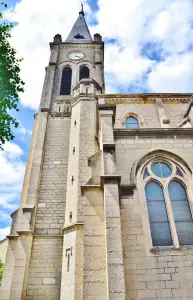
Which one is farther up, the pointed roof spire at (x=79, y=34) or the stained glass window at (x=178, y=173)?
the pointed roof spire at (x=79, y=34)

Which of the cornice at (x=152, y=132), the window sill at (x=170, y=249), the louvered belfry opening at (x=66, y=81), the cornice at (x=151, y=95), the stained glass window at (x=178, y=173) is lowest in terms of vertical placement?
the window sill at (x=170, y=249)

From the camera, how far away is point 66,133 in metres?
16.0

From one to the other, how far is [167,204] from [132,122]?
1002 cm

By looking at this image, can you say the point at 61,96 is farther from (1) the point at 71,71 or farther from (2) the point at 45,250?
(2) the point at 45,250

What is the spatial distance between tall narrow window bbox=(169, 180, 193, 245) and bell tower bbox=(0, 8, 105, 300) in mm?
2605

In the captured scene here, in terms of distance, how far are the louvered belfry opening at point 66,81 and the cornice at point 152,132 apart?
44.9ft

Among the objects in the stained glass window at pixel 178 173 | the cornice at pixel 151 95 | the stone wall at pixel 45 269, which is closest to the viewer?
the stained glass window at pixel 178 173

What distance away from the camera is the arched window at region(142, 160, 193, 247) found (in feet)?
19.0

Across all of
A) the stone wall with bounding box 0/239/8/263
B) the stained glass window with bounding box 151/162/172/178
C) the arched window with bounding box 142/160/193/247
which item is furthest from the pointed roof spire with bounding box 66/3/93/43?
the stone wall with bounding box 0/239/8/263

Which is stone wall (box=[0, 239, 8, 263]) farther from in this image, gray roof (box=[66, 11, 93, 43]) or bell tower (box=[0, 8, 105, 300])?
gray roof (box=[66, 11, 93, 43])

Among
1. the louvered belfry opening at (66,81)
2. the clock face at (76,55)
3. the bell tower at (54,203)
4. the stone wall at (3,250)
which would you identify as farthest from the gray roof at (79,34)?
the stone wall at (3,250)

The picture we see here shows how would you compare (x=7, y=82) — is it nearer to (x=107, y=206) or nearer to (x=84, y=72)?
(x=107, y=206)

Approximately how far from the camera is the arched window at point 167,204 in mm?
5789

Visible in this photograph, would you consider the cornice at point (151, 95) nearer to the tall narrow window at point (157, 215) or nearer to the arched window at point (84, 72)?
the arched window at point (84, 72)
